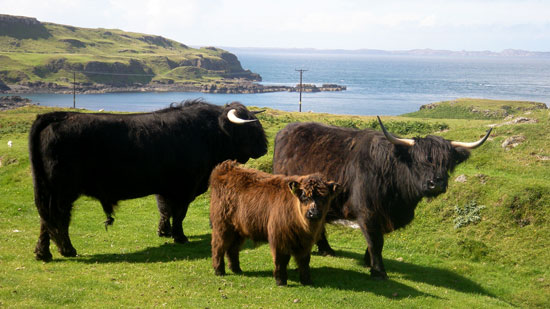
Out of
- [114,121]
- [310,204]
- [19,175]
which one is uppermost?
[114,121]

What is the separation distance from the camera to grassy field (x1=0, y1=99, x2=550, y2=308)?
841cm

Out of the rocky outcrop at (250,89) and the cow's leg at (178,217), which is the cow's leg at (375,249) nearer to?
the cow's leg at (178,217)

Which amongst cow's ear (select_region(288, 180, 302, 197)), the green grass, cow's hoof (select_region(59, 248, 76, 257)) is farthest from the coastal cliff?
cow's ear (select_region(288, 180, 302, 197))

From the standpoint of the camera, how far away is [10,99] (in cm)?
10262

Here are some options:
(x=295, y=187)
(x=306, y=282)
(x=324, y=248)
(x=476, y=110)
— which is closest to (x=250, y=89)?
(x=476, y=110)

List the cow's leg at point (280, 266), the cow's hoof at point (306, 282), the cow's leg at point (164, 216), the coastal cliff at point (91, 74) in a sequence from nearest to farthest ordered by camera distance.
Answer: the cow's leg at point (280, 266)
the cow's hoof at point (306, 282)
the cow's leg at point (164, 216)
the coastal cliff at point (91, 74)

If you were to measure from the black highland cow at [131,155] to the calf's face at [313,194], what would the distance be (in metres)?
4.12

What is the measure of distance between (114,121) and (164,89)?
5932 inches

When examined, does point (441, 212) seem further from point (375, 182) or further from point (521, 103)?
point (521, 103)

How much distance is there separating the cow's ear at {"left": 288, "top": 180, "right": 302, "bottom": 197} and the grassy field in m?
1.70

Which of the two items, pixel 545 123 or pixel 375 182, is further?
pixel 545 123

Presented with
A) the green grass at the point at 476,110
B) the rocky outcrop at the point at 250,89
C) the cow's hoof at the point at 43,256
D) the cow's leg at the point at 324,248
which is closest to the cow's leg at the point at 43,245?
the cow's hoof at the point at 43,256

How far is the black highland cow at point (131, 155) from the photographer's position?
9991 millimetres

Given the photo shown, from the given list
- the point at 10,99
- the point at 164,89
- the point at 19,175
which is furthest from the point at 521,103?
the point at 164,89
